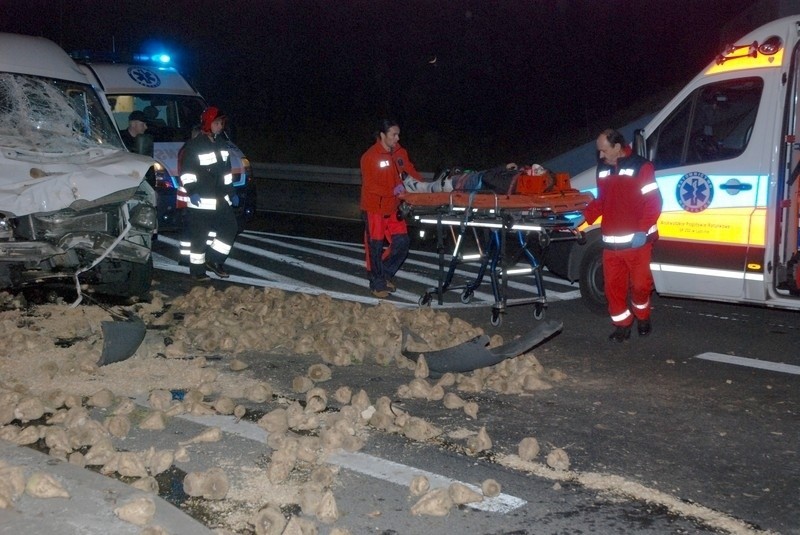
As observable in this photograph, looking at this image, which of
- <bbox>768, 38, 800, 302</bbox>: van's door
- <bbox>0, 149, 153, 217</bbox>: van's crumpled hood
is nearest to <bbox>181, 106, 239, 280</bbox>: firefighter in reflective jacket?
<bbox>0, 149, 153, 217</bbox>: van's crumpled hood

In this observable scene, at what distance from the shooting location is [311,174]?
22219 mm

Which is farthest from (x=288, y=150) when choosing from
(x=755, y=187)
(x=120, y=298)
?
(x=755, y=187)

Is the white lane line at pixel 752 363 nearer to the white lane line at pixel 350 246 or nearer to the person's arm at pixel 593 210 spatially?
the person's arm at pixel 593 210

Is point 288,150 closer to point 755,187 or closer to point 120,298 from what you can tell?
point 120,298

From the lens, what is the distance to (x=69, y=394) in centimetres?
584

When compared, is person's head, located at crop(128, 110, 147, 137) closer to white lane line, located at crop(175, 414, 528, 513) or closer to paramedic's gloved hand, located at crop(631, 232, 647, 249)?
paramedic's gloved hand, located at crop(631, 232, 647, 249)

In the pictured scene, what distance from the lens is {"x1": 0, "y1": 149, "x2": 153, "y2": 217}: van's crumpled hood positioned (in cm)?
759

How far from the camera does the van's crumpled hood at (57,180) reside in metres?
7.59

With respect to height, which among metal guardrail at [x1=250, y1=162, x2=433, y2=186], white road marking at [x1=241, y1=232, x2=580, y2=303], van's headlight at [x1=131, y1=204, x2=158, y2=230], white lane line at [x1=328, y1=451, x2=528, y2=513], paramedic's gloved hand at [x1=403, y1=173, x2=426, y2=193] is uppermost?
paramedic's gloved hand at [x1=403, y1=173, x2=426, y2=193]

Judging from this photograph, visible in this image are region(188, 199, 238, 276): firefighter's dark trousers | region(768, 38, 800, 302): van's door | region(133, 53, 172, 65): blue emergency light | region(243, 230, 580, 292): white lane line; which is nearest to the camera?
region(768, 38, 800, 302): van's door

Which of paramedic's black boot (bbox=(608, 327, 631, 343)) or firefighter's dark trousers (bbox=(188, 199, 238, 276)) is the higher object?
firefighter's dark trousers (bbox=(188, 199, 238, 276))

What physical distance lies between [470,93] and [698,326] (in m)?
22.5

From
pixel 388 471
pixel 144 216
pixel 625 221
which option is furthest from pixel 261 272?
pixel 388 471

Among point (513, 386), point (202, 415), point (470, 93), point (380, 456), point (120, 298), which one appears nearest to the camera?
point (380, 456)
